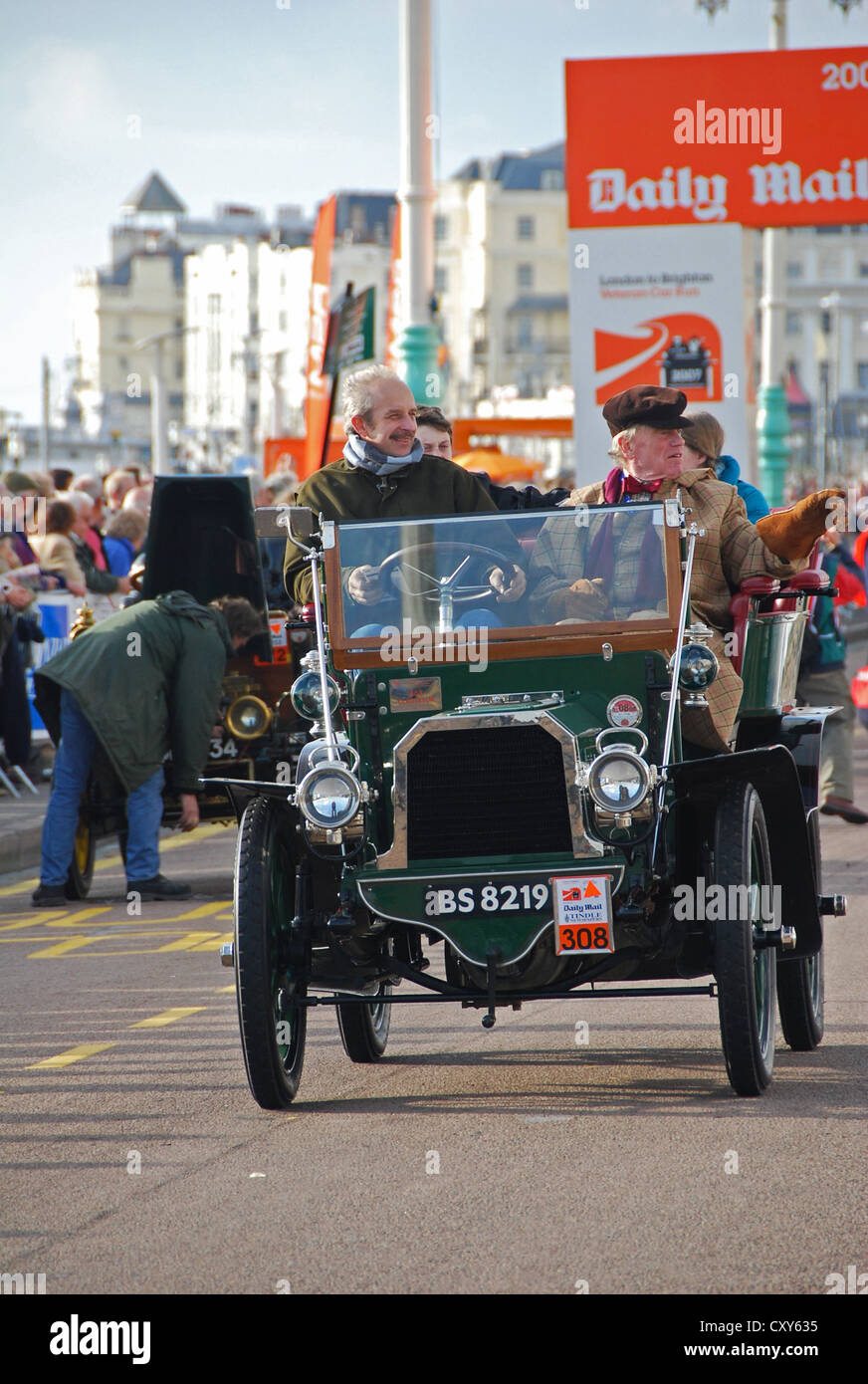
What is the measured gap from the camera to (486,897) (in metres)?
5.93

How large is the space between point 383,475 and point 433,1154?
2331 mm

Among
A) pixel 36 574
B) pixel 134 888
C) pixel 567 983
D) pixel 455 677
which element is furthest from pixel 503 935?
pixel 36 574

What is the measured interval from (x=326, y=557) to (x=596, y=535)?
84 cm

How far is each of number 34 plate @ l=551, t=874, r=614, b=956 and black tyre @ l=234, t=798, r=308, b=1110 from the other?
2.66 ft

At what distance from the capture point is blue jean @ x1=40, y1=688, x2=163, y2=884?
10.9m

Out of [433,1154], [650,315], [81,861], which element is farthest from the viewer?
[650,315]

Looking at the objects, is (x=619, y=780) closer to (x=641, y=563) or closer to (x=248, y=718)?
(x=641, y=563)

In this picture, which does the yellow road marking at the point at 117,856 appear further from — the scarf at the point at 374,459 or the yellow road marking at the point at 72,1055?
the scarf at the point at 374,459

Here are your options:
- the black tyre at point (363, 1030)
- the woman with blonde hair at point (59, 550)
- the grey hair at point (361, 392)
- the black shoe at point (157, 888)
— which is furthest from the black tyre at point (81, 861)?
the grey hair at point (361, 392)

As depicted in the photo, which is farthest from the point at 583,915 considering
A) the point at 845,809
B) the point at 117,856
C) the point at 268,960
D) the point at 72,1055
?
the point at 117,856

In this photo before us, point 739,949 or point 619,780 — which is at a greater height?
point 619,780

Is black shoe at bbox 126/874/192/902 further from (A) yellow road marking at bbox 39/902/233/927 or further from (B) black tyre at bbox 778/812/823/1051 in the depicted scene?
(B) black tyre at bbox 778/812/823/1051

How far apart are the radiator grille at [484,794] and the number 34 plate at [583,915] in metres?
0.19

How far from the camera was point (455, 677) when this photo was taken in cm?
624
